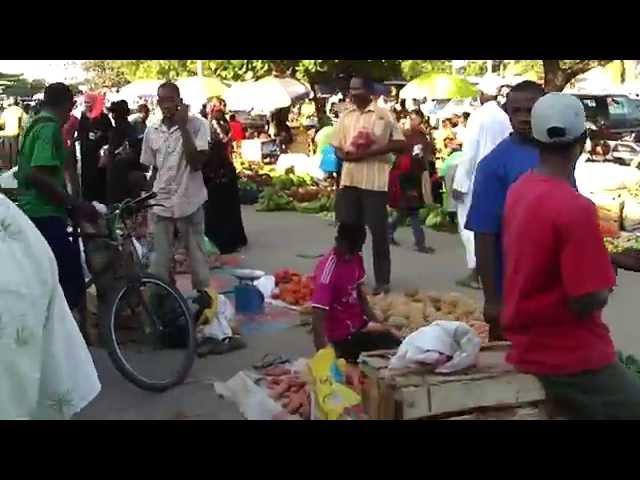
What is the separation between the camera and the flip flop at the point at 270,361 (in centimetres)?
598

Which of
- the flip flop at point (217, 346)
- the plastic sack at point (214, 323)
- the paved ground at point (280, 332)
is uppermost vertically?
the plastic sack at point (214, 323)

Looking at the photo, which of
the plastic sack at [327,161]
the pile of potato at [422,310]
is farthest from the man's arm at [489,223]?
the plastic sack at [327,161]

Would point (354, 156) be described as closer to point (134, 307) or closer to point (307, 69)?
point (134, 307)

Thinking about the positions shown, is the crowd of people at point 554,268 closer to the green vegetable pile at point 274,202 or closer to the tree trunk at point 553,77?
the green vegetable pile at point 274,202

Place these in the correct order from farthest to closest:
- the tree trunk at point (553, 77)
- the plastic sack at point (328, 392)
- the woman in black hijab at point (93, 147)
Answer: the tree trunk at point (553, 77)
the woman in black hijab at point (93, 147)
the plastic sack at point (328, 392)

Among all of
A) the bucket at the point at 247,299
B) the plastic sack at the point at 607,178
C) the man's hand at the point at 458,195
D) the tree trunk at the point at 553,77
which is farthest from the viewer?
the tree trunk at the point at 553,77

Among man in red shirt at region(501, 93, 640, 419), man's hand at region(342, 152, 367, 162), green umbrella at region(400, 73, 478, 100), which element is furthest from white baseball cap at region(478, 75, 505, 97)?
man in red shirt at region(501, 93, 640, 419)

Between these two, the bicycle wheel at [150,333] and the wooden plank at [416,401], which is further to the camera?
the bicycle wheel at [150,333]

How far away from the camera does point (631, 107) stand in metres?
24.5

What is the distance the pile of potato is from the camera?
22.4 ft

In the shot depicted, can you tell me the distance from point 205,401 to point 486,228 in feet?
6.88

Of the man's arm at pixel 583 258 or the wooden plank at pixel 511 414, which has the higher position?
the man's arm at pixel 583 258

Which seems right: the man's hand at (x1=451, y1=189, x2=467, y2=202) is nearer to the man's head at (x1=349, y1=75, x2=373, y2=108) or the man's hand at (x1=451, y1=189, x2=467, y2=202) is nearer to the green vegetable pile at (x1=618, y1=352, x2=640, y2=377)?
the man's head at (x1=349, y1=75, x2=373, y2=108)

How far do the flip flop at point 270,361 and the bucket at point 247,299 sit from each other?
119 cm
